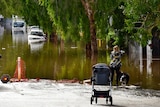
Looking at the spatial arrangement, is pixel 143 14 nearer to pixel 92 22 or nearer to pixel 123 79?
pixel 123 79

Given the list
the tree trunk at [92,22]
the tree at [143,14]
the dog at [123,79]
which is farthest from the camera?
the tree trunk at [92,22]

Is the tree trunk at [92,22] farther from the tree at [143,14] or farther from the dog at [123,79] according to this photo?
the tree at [143,14]

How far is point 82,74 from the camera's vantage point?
2214cm

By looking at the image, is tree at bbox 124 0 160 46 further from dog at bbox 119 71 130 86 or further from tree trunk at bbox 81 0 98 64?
tree trunk at bbox 81 0 98 64

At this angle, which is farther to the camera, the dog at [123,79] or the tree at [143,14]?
the dog at [123,79]

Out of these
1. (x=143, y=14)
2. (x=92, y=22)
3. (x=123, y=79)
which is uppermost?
(x=92, y=22)

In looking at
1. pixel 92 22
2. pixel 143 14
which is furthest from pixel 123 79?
pixel 92 22

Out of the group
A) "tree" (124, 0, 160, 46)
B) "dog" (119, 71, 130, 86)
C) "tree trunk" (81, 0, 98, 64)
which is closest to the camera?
"tree" (124, 0, 160, 46)

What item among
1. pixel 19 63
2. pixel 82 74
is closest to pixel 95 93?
pixel 19 63

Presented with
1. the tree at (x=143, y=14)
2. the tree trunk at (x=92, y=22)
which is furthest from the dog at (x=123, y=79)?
the tree trunk at (x=92, y=22)

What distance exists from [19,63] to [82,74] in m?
4.28

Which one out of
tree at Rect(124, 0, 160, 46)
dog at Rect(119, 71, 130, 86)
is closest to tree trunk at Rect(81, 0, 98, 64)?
→ dog at Rect(119, 71, 130, 86)

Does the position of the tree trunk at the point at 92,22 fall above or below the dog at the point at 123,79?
above

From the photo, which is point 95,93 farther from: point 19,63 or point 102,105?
point 19,63
